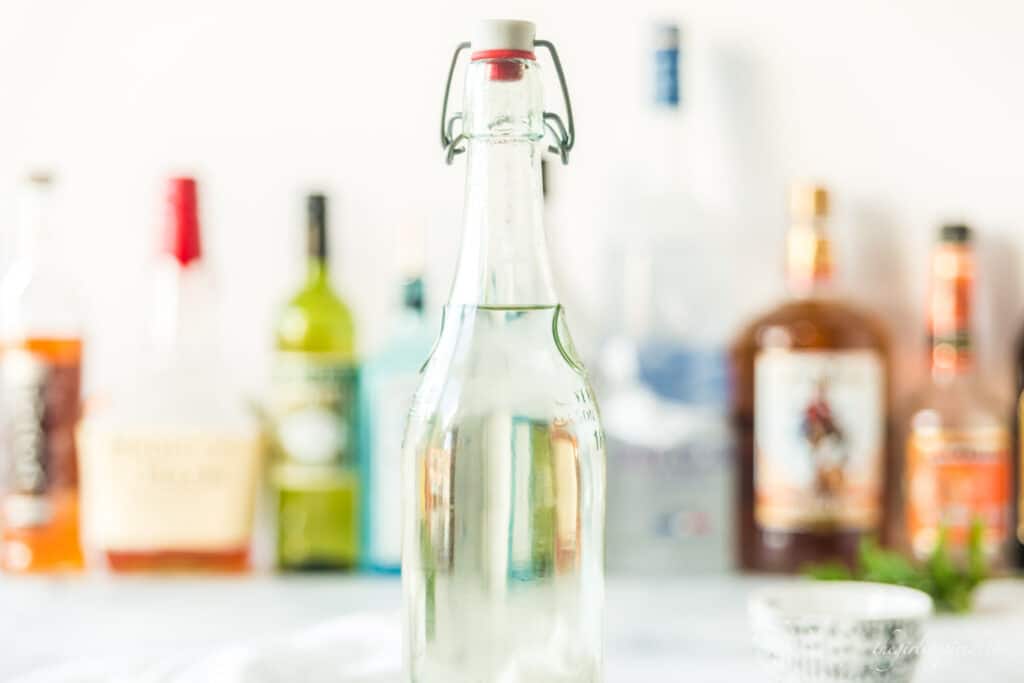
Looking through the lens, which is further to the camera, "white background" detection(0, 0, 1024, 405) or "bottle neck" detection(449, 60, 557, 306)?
"white background" detection(0, 0, 1024, 405)

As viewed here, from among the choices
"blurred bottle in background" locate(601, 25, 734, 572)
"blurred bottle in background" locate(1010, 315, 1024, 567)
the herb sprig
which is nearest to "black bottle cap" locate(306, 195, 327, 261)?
"blurred bottle in background" locate(601, 25, 734, 572)

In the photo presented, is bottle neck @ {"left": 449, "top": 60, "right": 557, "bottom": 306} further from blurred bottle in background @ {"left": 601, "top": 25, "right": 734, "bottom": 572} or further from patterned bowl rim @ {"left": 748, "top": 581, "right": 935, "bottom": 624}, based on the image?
blurred bottle in background @ {"left": 601, "top": 25, "right": 734, "bottom": 572}

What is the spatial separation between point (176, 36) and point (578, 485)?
0.73m

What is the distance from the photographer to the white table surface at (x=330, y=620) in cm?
83

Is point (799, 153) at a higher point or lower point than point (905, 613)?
higher

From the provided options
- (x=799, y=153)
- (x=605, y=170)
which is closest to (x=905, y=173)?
(x=799, y=153)

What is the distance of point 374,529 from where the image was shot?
109 cm

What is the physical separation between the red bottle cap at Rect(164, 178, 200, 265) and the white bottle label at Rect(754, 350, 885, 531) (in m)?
0.50

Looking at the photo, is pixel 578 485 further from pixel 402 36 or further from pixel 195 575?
pixel 402 36

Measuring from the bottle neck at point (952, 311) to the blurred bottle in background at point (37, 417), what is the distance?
72 centimetres

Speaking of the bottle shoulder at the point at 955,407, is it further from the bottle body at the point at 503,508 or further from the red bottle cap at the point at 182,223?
the red bottle cap at the point at 182,223

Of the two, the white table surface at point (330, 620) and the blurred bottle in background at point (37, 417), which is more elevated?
the blurred bottle in background at point (37, 417)

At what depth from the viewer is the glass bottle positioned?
1064 millimetres

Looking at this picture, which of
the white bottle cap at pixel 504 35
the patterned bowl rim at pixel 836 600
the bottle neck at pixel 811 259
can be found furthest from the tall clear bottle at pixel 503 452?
the bottle neck at pixel 811 259
